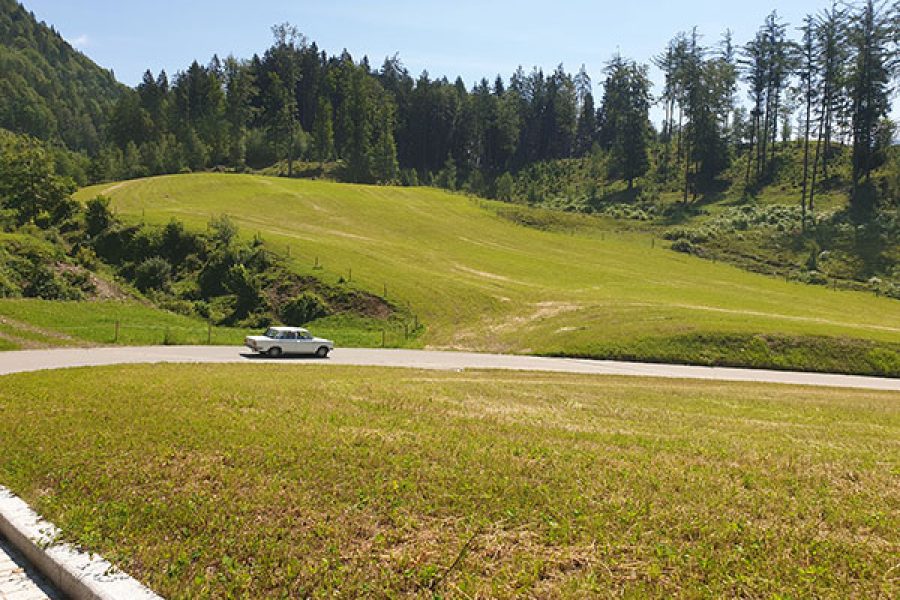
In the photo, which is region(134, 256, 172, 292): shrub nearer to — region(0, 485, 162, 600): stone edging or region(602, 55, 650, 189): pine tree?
region(0, 485, 162, 600): stone edging

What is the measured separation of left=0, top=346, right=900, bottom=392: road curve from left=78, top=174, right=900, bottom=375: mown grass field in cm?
250

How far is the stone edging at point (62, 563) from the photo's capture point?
5.78 meters

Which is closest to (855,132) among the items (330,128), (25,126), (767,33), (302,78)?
(767,33)

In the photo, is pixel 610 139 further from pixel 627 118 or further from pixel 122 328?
pixel 122 328

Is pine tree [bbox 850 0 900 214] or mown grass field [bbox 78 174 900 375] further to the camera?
pine tree [bbox 850 0 900 214]

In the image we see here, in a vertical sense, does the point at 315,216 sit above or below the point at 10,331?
above

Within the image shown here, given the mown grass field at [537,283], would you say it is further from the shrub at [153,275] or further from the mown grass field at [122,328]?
the shrub at [153,275]

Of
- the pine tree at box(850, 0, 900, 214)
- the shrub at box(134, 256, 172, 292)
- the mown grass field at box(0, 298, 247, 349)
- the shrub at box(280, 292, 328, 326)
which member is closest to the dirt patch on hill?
the shrub at box(280, 292, 328, 326)

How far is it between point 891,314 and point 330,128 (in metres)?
106

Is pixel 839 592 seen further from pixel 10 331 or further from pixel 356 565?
pixel 10 331

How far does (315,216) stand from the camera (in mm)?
78750

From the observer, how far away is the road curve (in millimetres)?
26906

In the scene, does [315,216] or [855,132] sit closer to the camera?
[315,216]

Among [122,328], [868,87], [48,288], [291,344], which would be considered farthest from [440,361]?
[868,87]
